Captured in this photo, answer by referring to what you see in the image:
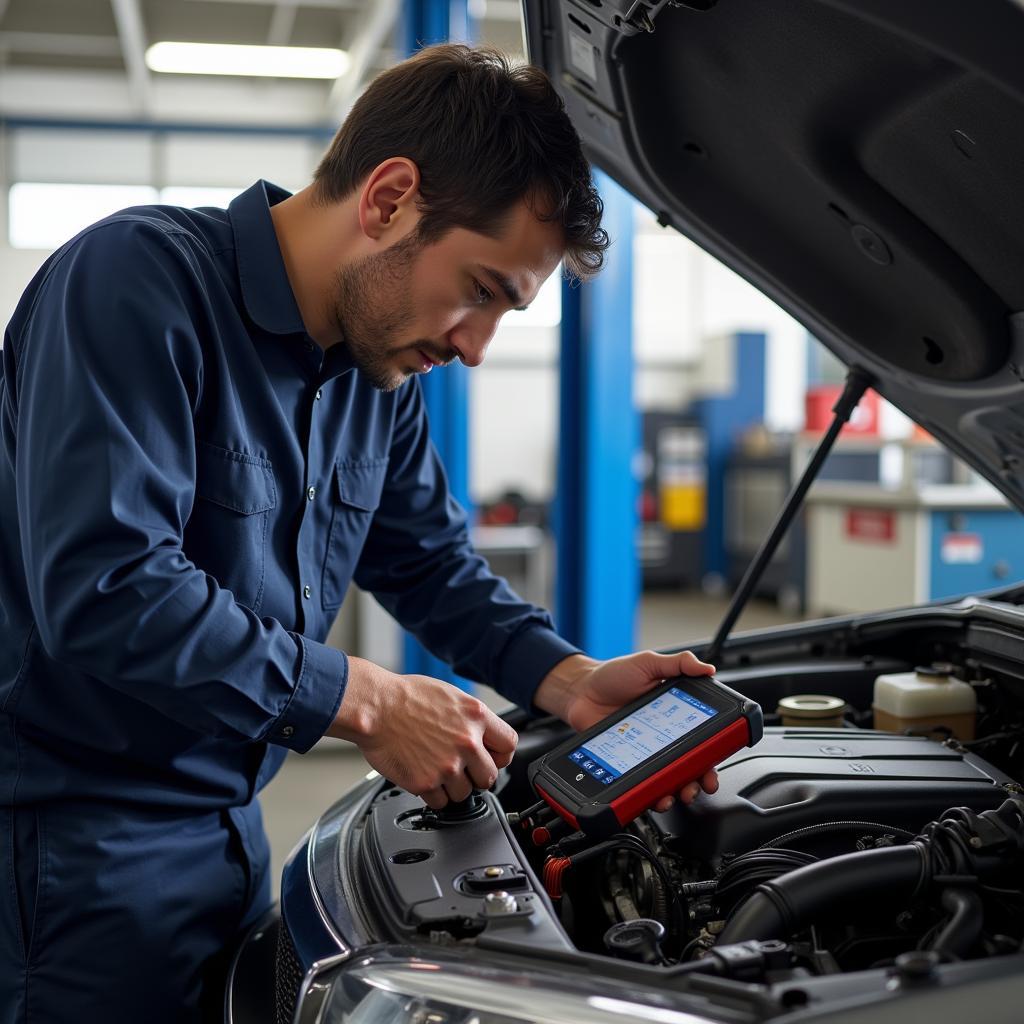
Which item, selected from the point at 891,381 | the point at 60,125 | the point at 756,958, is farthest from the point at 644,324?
the point at 756,958

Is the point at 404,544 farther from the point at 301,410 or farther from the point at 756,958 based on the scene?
the point at 756,958

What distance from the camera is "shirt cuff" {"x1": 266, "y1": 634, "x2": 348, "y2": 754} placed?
94cm

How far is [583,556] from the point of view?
105 inches

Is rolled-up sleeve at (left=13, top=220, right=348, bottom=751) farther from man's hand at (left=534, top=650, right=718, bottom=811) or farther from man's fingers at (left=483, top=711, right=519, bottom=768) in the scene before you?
man's hand at (left=534, top=650, right=718, bottom=811)

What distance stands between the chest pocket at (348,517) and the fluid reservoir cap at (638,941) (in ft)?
2.06

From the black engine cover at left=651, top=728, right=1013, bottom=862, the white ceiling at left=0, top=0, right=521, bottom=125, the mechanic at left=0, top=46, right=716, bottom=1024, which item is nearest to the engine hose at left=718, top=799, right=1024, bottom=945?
the black engine cover at left=651, top=728, right=1013, bottom=862

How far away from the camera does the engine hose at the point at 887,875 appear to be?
0.77 metres

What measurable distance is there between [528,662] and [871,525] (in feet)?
13.3

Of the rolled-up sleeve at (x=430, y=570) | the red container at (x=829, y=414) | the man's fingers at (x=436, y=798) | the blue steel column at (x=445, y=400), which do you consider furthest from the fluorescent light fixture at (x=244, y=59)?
the man's fingers at (x=436, y=798)

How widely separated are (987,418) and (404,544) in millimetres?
757

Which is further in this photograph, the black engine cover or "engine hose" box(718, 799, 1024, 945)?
the black engine cover

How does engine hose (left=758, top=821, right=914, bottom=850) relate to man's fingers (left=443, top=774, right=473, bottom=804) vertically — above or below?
below

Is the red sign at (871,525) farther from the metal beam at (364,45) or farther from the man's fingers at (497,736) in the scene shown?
the man's fingers at (497,736)

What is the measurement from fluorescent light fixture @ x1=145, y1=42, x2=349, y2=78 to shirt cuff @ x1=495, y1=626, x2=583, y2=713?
6.60m
